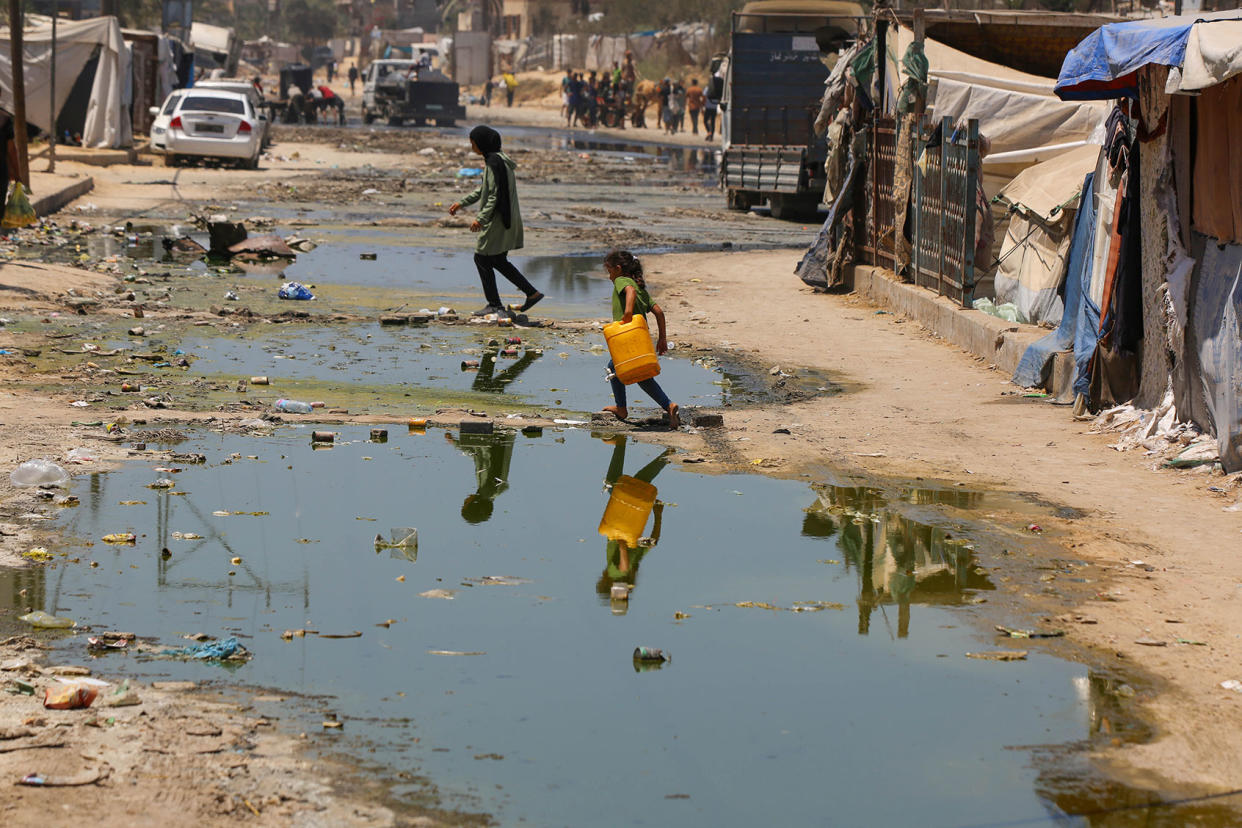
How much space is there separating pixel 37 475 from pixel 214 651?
8.15 feet

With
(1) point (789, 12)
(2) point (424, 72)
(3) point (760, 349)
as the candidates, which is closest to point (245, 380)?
(3) point (760, 349)

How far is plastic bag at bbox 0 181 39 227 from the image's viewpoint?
1703 cm

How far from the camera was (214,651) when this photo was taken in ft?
16.7

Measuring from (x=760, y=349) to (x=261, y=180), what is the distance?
18.0 meters

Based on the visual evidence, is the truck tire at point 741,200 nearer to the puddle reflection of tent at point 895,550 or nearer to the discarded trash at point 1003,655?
the puddle reflection of tent at point 895,550

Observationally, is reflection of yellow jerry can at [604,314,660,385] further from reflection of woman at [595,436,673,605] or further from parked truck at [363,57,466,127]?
parked truck at [363,57,466,127]

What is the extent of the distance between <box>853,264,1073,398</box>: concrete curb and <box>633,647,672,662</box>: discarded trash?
18.3 ft

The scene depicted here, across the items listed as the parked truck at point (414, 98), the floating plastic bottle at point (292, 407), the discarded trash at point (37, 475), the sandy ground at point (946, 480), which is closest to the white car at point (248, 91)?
the parked truck at point (414, 98)

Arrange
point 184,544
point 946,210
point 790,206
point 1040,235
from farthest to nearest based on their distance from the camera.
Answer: point 790,206
point 946,210
point 1040,235
point 184,544

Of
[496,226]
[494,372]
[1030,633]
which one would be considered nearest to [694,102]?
[496,226]

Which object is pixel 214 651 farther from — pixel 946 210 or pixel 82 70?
pixel 82 70

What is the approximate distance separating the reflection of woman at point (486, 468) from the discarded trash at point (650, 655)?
1.93 meters

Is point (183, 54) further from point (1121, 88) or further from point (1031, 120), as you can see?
point (1121, 88)

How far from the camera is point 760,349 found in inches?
480
